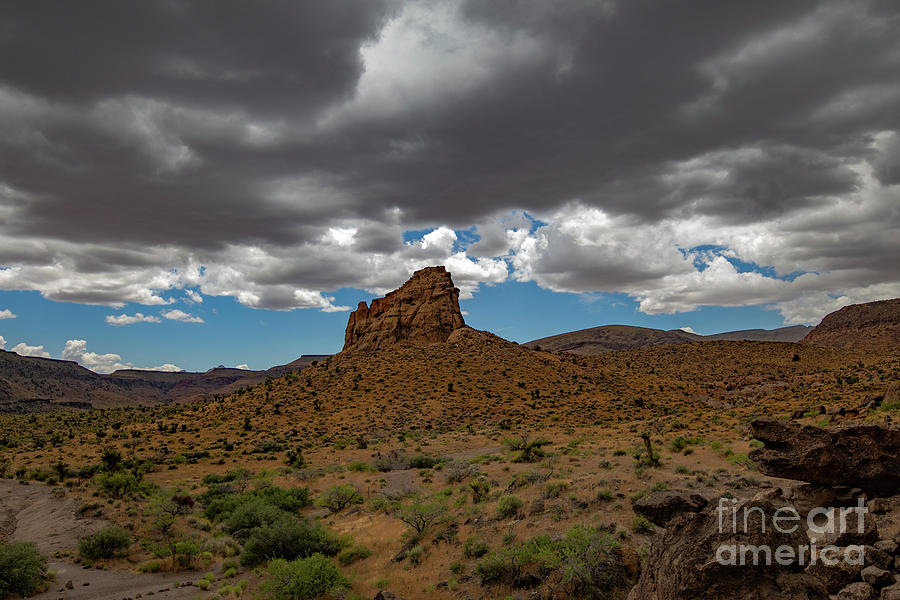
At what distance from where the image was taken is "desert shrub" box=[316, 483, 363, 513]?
25.2 metres

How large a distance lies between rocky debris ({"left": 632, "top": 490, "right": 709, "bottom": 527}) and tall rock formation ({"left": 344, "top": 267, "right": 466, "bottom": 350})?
73475 mm

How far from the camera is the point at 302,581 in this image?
48.1 feet

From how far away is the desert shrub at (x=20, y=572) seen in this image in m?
14.8

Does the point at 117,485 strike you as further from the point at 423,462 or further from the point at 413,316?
the point at 413,316

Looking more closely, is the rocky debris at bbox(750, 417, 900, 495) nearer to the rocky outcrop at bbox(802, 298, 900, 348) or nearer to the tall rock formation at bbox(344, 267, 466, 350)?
the tall rock formation at bbox(344, 267, 466, 350)

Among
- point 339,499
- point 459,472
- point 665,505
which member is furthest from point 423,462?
point 665,505

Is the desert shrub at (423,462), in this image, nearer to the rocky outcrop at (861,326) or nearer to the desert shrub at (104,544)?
the desert shrub at (104,544)

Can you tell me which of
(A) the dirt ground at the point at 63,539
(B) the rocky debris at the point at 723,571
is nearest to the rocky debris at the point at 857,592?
(B) the rocky debris at the point at 723,571

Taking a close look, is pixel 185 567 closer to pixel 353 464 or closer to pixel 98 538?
pixel 98 538

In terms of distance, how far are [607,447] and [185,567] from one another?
26.1 meters

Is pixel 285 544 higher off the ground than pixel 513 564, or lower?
lower

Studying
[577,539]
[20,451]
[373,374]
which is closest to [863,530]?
[577,539]

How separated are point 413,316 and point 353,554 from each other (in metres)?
74.6

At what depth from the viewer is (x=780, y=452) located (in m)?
13.5
